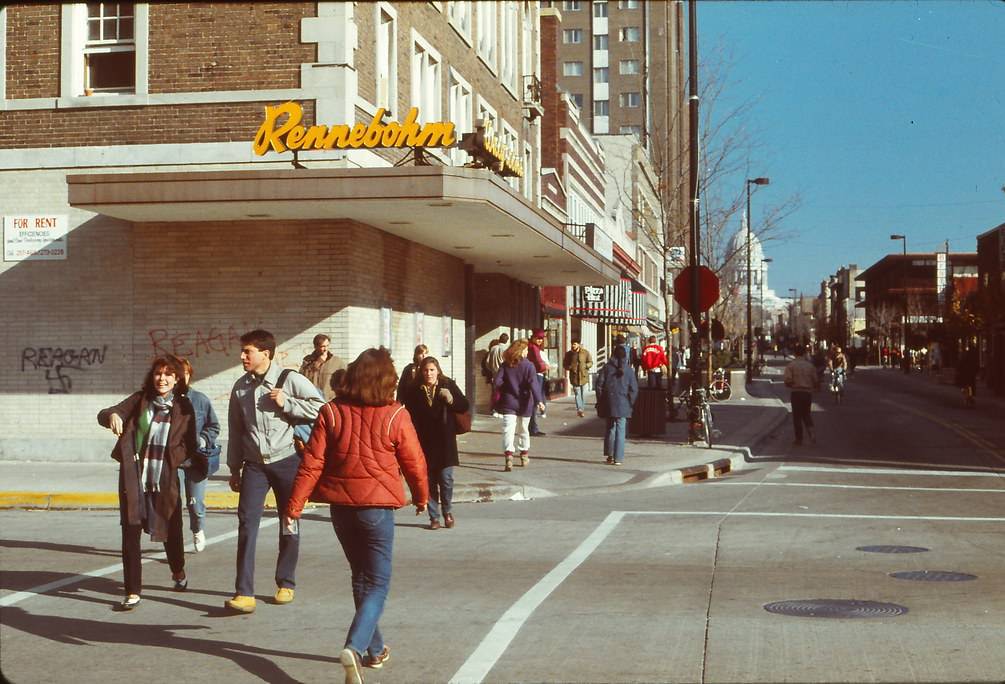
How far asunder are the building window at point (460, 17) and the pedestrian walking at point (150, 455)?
17.8 metres

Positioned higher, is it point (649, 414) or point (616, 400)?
point (616, 400)

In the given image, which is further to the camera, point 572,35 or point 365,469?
point 572,35

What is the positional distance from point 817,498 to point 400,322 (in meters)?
9.31

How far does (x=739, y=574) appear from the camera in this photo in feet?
32.5

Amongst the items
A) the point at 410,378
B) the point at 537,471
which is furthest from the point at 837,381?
the point at 410,378

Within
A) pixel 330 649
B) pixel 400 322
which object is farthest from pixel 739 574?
pixel 400 322

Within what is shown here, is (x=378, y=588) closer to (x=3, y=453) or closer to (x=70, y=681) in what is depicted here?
(x=70, y=681)

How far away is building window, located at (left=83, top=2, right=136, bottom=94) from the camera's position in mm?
19531

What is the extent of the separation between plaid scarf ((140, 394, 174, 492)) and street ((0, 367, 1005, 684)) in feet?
2.96

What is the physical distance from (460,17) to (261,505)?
2000 centimetres

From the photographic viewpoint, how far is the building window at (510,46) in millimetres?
32344

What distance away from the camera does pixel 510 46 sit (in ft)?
109

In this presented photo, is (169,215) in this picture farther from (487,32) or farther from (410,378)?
(487,32)

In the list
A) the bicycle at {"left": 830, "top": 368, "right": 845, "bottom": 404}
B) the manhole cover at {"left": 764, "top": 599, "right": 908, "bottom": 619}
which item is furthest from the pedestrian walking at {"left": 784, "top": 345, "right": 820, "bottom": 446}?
the bicycle at {"left": 830, "top": 368, "right": 845, "bottom": 404}
